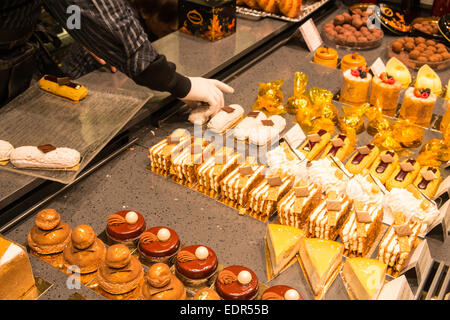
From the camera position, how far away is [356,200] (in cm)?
207

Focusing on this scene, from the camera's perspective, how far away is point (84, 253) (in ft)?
5.84

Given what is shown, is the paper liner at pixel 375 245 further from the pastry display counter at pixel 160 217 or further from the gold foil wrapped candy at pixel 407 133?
the gold foil wrapped candy at pixel 407 133

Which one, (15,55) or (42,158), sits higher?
(15,55)

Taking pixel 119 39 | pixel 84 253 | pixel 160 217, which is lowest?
pixel 160 217

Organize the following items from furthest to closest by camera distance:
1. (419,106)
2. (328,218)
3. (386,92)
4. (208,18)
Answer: (208,18) → (386,92) → (419,106) → (328,218)

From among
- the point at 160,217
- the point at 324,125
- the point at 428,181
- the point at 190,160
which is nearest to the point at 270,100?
the point at 324,125

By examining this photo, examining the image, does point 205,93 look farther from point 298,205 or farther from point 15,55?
point 15,55

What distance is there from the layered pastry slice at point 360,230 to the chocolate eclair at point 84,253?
97 cm

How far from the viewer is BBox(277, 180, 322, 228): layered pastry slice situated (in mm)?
2020

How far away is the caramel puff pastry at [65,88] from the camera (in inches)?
105

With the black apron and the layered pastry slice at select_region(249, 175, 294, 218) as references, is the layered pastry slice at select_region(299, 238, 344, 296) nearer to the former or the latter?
the layered pastry slice at select_region(249, 175, 294, 218)

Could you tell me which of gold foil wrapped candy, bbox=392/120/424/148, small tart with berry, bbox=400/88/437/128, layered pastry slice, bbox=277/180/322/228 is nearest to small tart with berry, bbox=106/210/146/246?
layered pastry slice, bbox=277/180/322/228

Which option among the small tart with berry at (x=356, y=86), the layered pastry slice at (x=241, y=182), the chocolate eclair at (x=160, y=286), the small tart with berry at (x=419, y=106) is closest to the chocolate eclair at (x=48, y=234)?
the chocolate eclair at (x=160, y=286)

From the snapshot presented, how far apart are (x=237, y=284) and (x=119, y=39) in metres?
1.29
